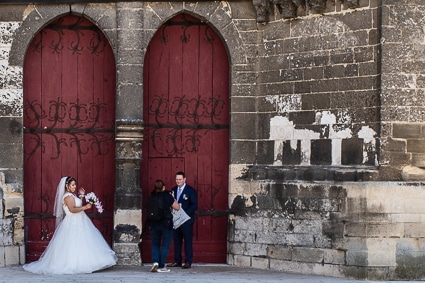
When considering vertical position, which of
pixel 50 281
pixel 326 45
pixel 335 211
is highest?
pixel 326 45

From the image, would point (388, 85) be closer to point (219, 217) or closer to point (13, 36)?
point (219, 217)

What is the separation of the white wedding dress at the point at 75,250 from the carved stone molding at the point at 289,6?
3.62m

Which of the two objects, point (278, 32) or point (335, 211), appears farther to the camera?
point (278, 32)

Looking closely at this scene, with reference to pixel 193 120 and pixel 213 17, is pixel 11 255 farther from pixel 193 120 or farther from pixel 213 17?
pixel 213 17

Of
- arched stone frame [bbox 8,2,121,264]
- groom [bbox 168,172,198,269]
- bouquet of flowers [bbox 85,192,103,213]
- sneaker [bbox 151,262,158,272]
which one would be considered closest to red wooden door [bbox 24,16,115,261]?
arched stone frame [bbox 8,2,121,264]

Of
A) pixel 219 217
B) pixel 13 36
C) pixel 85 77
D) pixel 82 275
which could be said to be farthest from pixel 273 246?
pixel 13 36

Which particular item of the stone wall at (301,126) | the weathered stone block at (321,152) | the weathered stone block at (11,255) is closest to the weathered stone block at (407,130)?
the stone wall at (301,126)

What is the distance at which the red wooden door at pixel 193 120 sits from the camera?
15008 mm

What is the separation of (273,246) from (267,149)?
→ 1.37 m

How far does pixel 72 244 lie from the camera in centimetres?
1380

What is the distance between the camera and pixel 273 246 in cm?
1428

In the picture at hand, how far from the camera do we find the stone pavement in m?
13.0

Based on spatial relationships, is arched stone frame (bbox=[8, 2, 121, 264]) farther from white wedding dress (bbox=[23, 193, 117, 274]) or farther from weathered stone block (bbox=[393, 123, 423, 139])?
weathered stone block (bbox=[393, 123, 423, 139])

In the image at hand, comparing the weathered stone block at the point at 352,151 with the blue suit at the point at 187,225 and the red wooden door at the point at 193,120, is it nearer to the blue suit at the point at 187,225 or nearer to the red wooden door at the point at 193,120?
the red wooden door at the point at 193,120
